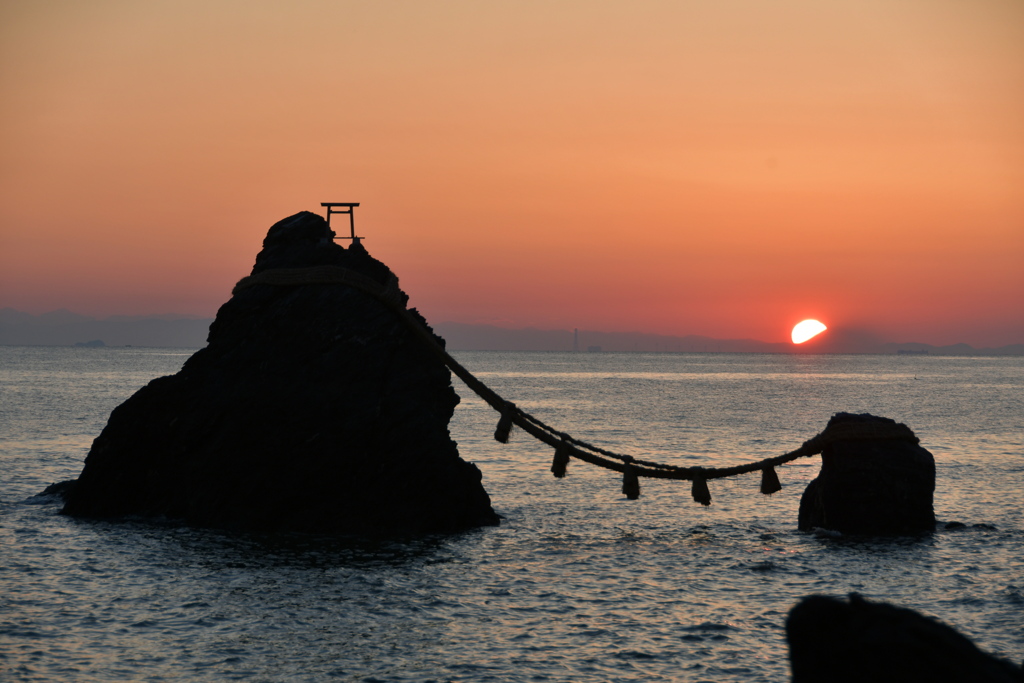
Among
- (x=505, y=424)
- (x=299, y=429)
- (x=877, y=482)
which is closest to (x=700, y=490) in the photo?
(x=877, y=482)

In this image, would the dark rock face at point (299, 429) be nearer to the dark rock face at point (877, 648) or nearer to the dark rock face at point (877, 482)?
the dark rock face at point (877, 482)

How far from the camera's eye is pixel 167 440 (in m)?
21.3

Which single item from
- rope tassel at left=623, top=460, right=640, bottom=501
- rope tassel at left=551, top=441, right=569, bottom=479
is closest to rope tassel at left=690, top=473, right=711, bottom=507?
rope tassel at left=623, top=460, right=640, bottom=501

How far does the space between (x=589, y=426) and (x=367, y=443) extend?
122 feet

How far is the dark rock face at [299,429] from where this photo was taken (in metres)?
20.0

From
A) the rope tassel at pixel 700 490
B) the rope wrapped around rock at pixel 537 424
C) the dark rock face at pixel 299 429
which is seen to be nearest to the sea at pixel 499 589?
the dark rock face at pixel 299 429

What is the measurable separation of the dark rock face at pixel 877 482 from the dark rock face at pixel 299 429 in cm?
853

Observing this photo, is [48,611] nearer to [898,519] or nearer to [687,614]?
[687,614]

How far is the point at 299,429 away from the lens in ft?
65.4

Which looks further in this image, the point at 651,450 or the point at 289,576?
the point at 651,450

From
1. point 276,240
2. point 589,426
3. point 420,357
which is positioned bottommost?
point 589,426

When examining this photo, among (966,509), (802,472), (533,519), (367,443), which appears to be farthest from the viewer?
(802,472)

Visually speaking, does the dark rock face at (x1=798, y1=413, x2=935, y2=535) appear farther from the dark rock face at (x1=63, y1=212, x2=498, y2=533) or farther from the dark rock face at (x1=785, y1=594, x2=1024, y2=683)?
the dark rock face at (x1=785, y1=594, x2=1024, y2=683)

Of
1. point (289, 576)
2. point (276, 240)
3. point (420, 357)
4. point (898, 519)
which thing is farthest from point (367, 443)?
point (898, 519)
